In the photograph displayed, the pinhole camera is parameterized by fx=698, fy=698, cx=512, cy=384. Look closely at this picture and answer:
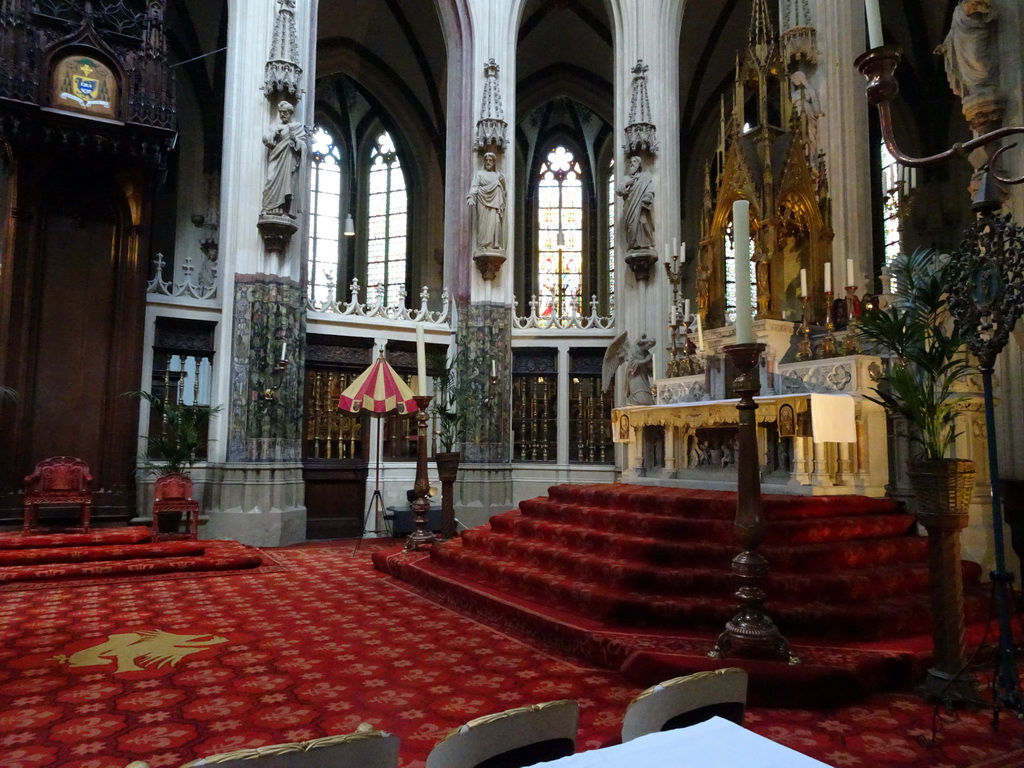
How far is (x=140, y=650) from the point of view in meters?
4.40

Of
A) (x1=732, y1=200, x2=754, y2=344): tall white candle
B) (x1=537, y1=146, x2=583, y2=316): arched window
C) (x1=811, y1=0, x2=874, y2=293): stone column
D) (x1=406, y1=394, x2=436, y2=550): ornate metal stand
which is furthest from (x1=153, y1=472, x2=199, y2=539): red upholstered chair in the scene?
(x1=537, y1=146, x2=583, y2=316): arched window

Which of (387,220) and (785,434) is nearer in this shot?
(785,434)

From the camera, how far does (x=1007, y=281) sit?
3.27m

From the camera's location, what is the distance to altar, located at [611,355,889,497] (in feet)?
20.1

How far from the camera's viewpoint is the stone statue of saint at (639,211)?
1128 cm

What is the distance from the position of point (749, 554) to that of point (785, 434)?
100 inches

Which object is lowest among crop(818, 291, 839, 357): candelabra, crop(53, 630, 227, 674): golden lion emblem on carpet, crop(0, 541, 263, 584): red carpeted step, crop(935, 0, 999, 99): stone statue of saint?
crop(53, 630, 227, 674): golden lion emblem on carpet

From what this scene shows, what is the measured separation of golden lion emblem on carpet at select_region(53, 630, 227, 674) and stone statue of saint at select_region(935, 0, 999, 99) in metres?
7.66

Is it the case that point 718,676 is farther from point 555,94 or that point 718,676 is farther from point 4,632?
point 555,94

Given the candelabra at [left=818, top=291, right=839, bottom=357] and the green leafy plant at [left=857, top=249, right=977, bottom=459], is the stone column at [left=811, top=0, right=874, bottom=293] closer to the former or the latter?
the candelabra at [left=818, top=291, right=839, bottom=357]

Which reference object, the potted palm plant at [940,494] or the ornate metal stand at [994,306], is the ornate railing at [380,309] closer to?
the potted palm plant at [940,494]

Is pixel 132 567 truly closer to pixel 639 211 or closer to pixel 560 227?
pixel 639 211

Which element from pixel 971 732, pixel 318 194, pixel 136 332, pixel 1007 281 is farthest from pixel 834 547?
pixel 318 194

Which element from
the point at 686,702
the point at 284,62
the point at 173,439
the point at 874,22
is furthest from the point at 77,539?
the point at 874,22
